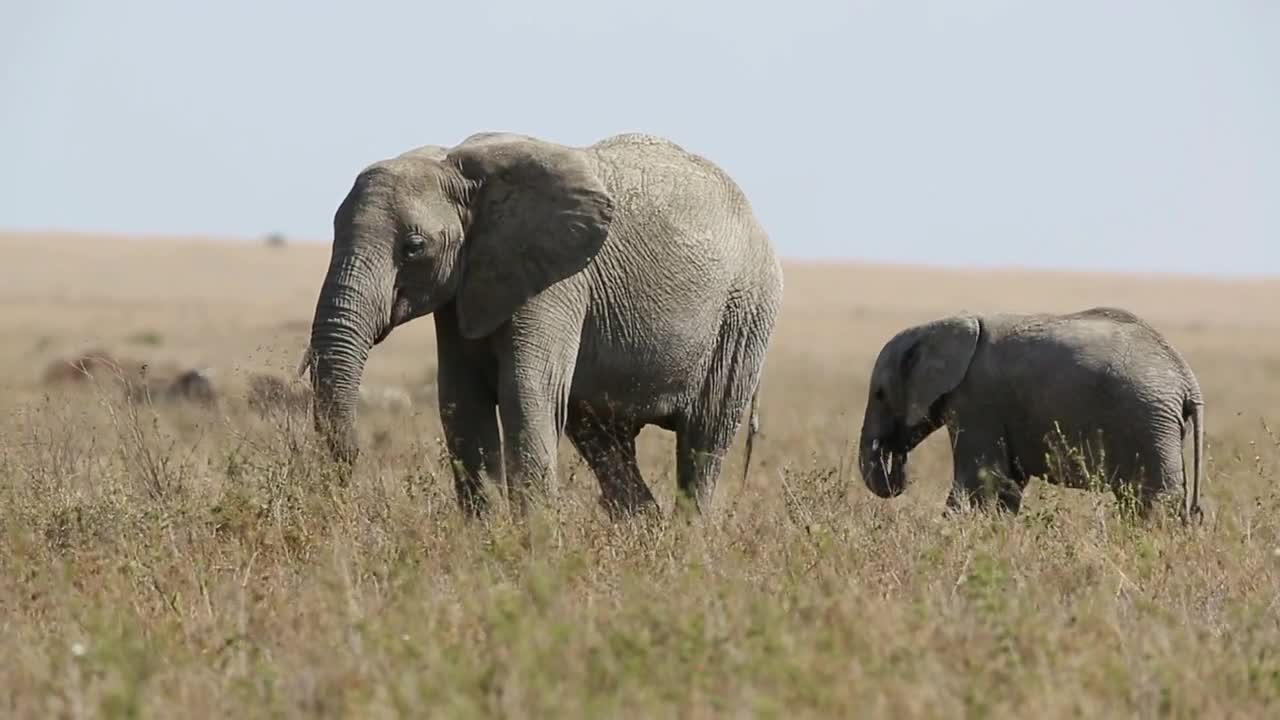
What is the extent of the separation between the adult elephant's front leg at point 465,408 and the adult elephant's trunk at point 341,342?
839 millimetres

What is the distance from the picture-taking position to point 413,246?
842 cm

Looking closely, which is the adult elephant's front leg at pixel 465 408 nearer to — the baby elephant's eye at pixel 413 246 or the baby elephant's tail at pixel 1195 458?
the baby elephant's eye at pixel 413 246

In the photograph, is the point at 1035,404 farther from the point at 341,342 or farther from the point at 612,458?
the point at 341,342

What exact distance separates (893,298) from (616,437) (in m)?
82.2

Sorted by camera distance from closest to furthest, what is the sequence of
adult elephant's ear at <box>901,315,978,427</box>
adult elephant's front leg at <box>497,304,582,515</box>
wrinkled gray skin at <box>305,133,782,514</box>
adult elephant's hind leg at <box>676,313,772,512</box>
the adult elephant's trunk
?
the adult elephant's trunk < wrinkled gray skin at <box>305,133,782,514</box> < adult elephant's front leg at <box>497,304,582,515</box> < adult elephant's hind leg at <box>676,313,772,512</box> < adult elephant's ear at <box>901,315,978,427</box>

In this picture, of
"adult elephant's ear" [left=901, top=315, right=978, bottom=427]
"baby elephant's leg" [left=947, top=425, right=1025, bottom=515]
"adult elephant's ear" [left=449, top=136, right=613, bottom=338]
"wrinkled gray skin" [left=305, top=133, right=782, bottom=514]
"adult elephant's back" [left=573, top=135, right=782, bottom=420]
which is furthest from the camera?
"adult elephant's ear" [left=901, top=315, right=978, bottom=427]

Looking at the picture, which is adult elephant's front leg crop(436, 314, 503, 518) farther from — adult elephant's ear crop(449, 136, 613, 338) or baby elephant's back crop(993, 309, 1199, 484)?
baby elephant's back crop(993, 309, 1199, 484)

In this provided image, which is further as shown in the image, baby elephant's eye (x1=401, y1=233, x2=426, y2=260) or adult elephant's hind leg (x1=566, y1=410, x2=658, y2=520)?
adult elephant's hind leg (x1=566, y1=410, x2=658, y2=520)

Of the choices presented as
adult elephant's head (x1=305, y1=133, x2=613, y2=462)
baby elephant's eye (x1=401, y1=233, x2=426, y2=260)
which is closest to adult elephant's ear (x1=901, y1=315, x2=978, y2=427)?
adult elephant's head (x1=305, y1=133, x2=613, y2=462)

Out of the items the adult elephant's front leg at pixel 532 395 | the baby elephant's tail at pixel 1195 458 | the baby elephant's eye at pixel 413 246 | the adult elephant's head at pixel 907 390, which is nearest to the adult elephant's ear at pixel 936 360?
the adult elephant's head at pixel 907 390

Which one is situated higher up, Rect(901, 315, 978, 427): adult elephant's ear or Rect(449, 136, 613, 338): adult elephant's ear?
Rect(449, 136, 613, 338): adult elephant's ear

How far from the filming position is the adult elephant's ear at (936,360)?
11.0 m

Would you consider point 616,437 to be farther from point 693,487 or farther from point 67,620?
point 67,620

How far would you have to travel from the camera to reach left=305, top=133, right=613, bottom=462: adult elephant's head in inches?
322
